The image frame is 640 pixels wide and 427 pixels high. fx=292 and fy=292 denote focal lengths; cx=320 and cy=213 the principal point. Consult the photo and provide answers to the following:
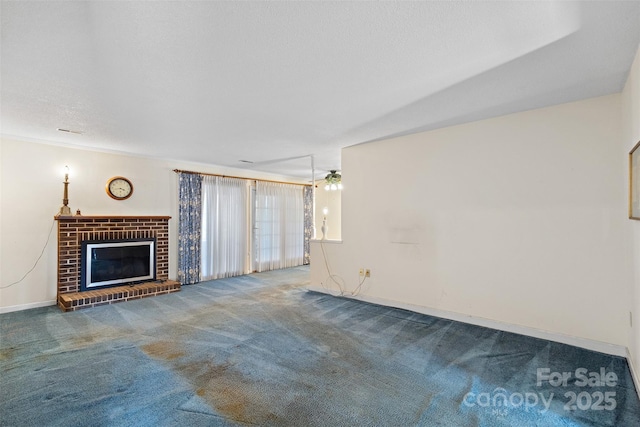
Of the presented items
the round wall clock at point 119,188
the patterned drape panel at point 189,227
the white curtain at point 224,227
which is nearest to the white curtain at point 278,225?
the white curtain at point 224,227

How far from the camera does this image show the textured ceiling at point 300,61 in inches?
63.5

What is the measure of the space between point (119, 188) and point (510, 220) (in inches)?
229

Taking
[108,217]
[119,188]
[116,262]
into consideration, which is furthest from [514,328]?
[119,188]

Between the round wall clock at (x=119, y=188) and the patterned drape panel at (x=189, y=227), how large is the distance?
0.84m

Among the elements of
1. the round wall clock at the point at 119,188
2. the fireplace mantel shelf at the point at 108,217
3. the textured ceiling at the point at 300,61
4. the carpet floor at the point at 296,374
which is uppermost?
the textured ceiling at the point at 300,61

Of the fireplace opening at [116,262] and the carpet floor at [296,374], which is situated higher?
the fireplace opening at [116,262]

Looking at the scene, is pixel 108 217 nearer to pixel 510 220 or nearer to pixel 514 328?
pixel 510 220

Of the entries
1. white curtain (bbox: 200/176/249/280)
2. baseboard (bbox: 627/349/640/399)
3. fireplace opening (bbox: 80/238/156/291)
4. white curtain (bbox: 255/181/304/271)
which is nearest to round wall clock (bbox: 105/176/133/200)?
fireplace opening (bbox: 80/238/156/291)

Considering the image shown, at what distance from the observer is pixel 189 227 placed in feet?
18.7

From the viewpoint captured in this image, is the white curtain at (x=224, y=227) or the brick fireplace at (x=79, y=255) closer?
the brick fireplace at (x=79, y=255)

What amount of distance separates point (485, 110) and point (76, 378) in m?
4.49

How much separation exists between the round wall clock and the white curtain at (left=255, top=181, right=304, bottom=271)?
2.59 m

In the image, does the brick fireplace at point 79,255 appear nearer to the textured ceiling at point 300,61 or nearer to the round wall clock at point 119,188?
the round wall clock at point 119,188

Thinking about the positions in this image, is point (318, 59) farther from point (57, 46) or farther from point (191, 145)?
point (191, 145)
